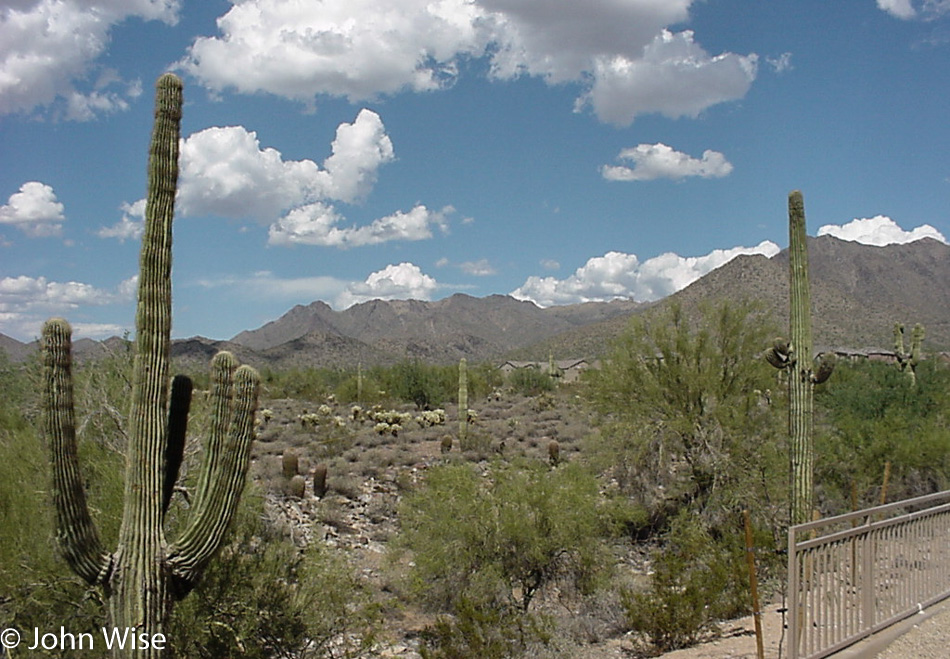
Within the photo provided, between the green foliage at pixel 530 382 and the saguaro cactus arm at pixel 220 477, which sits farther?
the green foliage at pixel 530 382

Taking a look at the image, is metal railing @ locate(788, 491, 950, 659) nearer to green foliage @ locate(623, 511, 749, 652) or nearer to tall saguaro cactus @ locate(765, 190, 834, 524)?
tall saguaro cactus @ locate(765, 190, 834, 524)

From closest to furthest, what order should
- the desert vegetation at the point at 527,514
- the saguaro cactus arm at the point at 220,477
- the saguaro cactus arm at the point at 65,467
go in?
1. the saguaro cactus arm at the point at 65,467
2. the saguaro cactus arm at the point at 220,477
3. the desert vegetation at the point at 527,514

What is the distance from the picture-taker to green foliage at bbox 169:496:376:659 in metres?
8.00

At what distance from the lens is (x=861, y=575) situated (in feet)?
23.9

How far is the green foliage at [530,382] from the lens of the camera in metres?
50.3

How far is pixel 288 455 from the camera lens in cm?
2158

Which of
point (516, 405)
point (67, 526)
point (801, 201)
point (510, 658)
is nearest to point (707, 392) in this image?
point (801, 201)

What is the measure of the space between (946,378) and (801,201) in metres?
21.4

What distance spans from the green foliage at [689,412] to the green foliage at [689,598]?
4596 mm

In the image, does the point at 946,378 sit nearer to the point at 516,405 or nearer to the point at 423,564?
the point at 516,405

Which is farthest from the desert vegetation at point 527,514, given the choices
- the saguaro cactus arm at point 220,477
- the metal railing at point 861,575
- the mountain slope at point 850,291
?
the mountain slope at point 850,291

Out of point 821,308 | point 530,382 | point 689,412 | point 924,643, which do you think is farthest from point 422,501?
point 821,308

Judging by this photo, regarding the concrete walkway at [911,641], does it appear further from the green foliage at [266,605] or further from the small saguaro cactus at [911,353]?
the small saguaro cactus at [911,353]

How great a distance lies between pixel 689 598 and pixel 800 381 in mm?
3267
